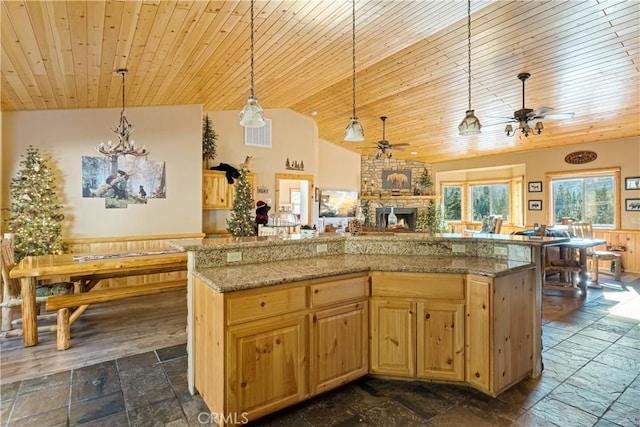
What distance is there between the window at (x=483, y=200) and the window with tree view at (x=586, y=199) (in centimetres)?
98

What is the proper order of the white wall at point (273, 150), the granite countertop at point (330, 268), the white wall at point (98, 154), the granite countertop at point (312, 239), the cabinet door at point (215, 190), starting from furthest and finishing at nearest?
1. the white wall at point (273, 150)
2. the cabinet door at point (215, 190)
3. the white wall at point (98, 154)
4. the granite countertop at point (312, 239)
5. the granite countertop at point (330, 268)

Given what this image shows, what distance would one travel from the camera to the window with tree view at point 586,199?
721 centimetres

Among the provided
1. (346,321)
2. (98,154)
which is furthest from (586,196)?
(98,154)

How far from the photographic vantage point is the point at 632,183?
6.75 metres

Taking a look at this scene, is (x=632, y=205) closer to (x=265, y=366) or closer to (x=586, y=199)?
(x=586, y=199)

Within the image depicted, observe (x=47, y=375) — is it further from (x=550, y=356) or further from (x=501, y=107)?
(x=501, y=107)

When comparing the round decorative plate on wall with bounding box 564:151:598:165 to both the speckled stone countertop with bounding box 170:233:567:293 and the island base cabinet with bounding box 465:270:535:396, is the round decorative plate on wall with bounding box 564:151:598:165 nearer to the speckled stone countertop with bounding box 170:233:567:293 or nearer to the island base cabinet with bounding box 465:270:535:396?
the speckled stone countertop with bounding box 170:233:567:293

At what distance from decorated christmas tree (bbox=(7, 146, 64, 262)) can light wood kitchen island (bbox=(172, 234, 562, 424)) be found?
3527 mm

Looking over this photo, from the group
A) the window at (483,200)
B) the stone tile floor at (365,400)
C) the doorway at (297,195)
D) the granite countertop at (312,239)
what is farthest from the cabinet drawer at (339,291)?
the window at (483,200)

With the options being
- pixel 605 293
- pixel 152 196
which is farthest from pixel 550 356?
pixel 152 196

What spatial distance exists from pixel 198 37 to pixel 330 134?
5.69 meters

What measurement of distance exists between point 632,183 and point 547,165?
1.62 m

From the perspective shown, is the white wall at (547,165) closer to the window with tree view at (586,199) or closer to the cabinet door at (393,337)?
the window with tree view at (586,199)

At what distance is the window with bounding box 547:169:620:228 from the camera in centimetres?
715
